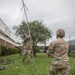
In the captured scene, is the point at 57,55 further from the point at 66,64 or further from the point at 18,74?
the point at 18,74

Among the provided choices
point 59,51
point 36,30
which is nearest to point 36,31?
point 36,30

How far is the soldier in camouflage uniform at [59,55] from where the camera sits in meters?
6.32

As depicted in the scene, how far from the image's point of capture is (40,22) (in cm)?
3281

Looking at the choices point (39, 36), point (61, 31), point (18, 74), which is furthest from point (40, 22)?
point (61, 31)

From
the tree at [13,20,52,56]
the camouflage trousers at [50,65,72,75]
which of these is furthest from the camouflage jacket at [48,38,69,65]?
the tree at [13,20,52,56]

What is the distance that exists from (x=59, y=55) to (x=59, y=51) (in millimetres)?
122

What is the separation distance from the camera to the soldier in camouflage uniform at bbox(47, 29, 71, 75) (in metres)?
6.32

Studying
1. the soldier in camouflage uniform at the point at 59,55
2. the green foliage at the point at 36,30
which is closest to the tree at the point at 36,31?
the green foliage at the point at 36,30

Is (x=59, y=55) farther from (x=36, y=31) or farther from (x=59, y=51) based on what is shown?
(x=36, y=31)

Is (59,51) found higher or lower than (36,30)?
lower

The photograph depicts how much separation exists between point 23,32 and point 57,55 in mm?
25874

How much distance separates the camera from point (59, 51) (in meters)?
6.43

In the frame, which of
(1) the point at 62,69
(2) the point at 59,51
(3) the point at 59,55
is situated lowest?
(1) the point at 62,69

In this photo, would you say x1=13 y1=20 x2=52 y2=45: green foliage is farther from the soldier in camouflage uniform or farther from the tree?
the soldier in camouflage uniform
